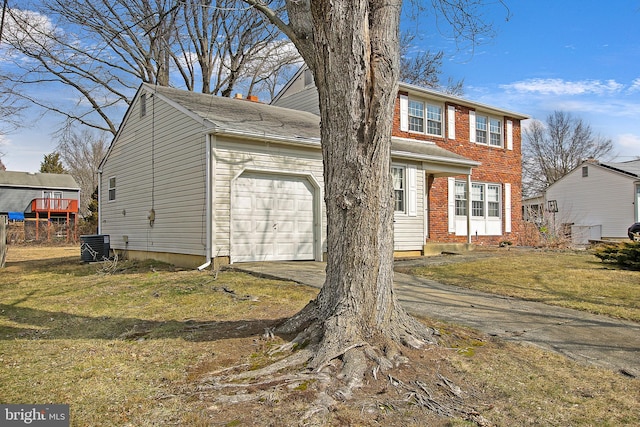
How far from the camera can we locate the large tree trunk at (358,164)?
406 centimetres

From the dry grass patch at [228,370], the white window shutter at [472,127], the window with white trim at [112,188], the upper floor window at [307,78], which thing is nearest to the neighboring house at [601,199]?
the white window shutter at [472,127]

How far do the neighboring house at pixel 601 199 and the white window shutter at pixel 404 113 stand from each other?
14.1 meters

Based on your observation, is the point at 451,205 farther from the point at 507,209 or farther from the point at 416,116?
the point at 507,209

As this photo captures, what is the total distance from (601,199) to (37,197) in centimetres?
4500

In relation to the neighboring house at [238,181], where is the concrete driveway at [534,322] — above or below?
below

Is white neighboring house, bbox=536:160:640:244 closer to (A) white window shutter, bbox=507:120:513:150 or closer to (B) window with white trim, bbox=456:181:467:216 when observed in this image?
(A) white window shutter, bbox=507:120:513:150

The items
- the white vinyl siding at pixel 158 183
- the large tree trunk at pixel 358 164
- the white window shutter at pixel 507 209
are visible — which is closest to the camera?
the large tree trunk at pixel 358 164

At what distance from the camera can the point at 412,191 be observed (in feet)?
46.2

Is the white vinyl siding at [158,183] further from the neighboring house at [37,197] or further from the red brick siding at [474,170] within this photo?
the neighboring house at [37,197]

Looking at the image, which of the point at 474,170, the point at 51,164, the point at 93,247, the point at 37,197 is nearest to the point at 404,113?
the point at 474,170

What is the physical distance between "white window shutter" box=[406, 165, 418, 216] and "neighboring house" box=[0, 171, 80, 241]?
32954mm

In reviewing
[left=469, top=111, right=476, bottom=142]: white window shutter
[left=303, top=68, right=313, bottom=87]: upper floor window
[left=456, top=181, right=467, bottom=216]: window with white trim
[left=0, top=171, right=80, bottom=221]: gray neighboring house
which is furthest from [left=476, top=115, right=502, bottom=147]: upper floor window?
[left=0, top=171, right=80, bottom=221]: gray neighboring house

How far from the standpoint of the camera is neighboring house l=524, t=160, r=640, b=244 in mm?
27844

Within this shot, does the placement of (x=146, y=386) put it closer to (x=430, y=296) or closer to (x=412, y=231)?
(x=430, y=296)
